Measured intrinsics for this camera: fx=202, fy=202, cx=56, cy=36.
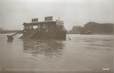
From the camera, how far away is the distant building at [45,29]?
1838mm

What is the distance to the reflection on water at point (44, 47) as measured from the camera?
1.83 meters

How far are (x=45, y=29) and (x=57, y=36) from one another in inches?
5.1

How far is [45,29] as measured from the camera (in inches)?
73.0

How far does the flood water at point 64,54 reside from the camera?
182 centimetres

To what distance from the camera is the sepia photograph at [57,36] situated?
182 centimetres

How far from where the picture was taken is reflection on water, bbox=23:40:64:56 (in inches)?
72.0

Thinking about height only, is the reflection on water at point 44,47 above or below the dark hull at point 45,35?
below

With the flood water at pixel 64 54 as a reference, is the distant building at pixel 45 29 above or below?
above

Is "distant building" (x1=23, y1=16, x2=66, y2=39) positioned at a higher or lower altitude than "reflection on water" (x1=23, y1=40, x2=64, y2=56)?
higher

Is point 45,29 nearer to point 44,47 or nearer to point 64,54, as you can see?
point 44,47

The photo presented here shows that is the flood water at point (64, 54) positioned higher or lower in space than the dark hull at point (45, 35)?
lower

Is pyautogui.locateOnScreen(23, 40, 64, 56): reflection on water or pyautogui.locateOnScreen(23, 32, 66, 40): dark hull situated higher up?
pyautogui.locateOnScreen(23, 32, 66, 40): dark hull

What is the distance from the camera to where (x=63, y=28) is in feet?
6.05

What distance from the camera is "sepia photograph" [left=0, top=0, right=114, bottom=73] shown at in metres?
1.82
